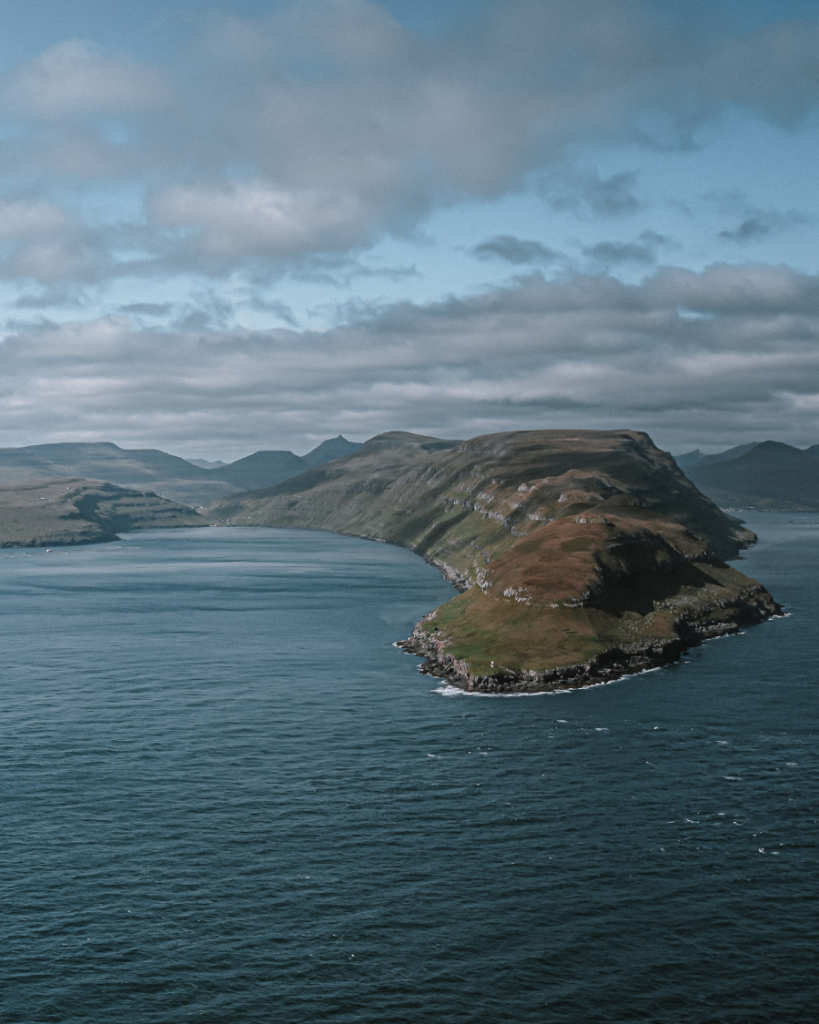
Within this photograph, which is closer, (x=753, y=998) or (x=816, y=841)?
(x=753, y=998)

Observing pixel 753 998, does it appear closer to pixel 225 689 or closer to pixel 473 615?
pixel 225 689

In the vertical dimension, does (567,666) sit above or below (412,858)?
above

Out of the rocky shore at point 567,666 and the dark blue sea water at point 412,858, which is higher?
the rocky shore at point 567,666

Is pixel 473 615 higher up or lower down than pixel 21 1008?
higher up

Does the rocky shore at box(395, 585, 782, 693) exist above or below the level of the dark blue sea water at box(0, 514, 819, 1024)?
above

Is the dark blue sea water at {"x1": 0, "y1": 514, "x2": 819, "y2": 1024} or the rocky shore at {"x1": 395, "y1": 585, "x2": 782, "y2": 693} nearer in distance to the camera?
the dark blue sea water at {"x1": 0, "y1": 514, "x2": 819, "y2": 1024}

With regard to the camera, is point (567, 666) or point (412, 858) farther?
point (567, 666)

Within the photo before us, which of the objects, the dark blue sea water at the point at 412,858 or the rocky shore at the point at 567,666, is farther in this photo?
Result: the rocky shore at the point at 567,666

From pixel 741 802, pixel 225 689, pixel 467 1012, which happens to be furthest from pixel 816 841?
pixel 225 689
